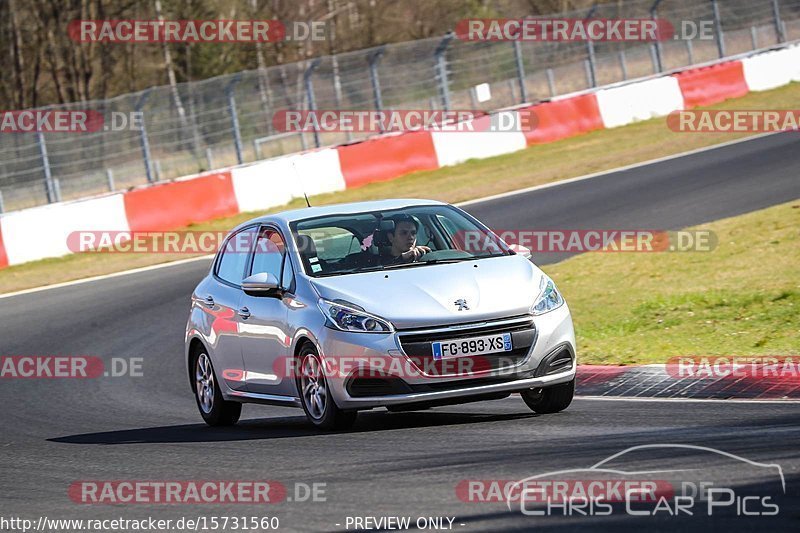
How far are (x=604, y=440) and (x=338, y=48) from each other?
156 ft

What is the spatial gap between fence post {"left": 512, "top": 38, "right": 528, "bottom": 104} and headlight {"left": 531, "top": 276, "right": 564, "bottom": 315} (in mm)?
21909

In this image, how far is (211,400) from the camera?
10961mm

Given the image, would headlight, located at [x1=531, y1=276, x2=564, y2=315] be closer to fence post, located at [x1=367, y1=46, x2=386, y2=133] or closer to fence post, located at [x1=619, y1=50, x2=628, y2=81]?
fence post, located at [x1=367, y1=46, x2=386, y2=133]

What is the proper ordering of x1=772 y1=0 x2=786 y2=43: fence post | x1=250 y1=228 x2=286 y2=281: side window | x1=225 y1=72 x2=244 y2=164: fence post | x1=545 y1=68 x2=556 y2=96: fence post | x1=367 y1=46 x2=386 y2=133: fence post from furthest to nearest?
x1=772 y1=0 x2=786 y2=43: fence post → x1=545 y1=68 x2=556 y2=96: fence post → x1=367 y1=46 x2=386 y2=133: fence post → x1=225 y1=72 x2=244 y2=164: fence post → x1=250 y1=228 x2=286 y2=281: side window

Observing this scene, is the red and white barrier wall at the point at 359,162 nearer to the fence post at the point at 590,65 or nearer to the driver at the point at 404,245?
the fence post at the point at 590,65

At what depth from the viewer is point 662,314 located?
13.1m

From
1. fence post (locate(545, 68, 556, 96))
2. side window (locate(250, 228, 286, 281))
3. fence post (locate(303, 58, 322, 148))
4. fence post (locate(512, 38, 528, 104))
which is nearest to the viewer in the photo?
side window (locate(250, 228, 286, 281))

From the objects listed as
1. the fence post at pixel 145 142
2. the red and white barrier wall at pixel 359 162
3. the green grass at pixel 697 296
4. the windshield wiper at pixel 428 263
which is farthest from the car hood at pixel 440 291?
the fence post at pixel 145 142

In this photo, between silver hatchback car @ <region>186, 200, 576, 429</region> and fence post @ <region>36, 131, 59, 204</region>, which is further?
fence post @ <region>36, 131, 59, 204</region>

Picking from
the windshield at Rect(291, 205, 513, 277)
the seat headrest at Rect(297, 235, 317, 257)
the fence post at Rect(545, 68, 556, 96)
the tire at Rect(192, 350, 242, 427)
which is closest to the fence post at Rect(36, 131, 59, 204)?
the fence post at Rect(545, 68, 556, 96)

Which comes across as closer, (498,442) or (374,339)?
(498,442)

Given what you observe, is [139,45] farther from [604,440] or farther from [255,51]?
[604,440]

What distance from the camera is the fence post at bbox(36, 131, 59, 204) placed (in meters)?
24.7

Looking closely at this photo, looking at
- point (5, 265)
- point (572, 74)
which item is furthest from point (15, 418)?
point (572, 74)
